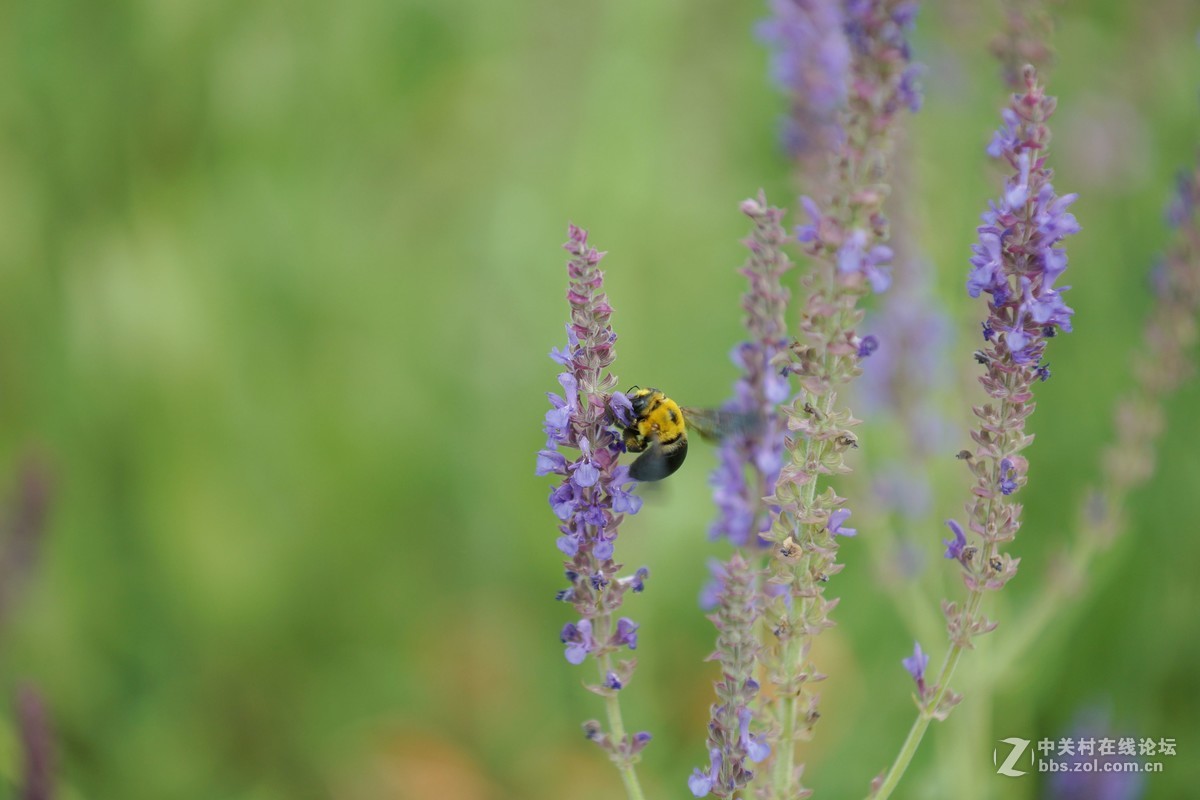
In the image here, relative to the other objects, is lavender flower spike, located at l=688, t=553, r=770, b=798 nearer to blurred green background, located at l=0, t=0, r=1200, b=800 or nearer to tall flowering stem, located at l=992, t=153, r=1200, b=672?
tall flowering stem, located at l=992, t=153, r=1200, b=672

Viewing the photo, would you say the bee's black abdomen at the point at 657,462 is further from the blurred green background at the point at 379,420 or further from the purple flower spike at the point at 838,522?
the blurred green background at the point at 379,420

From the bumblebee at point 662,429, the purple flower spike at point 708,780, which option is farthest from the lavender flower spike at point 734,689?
the bumblebee at point 662,429

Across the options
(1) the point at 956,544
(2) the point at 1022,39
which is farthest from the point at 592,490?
(2) the point at 1022,39

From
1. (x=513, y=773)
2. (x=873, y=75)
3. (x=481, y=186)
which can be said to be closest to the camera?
(x=873, y=75)

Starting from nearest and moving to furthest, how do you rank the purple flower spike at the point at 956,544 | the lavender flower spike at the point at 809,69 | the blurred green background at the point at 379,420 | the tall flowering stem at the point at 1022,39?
1. the purple flower spike at the point at 956,544
2. the tall flowering stem at the point at 1022,39
3. the lavender flower spike at the point at 809,69
4. the blurred green background at the point at 379,420

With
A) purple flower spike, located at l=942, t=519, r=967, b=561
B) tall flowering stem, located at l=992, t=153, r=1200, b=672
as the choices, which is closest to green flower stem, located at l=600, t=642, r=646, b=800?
purple flower spike, located at l=942, t=519, r=967, b=561

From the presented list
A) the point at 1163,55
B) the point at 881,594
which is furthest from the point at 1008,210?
the point at 1163,55

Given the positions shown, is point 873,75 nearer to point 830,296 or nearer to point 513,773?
point 830,296

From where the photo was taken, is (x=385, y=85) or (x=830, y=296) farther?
(x=385, y=85)
